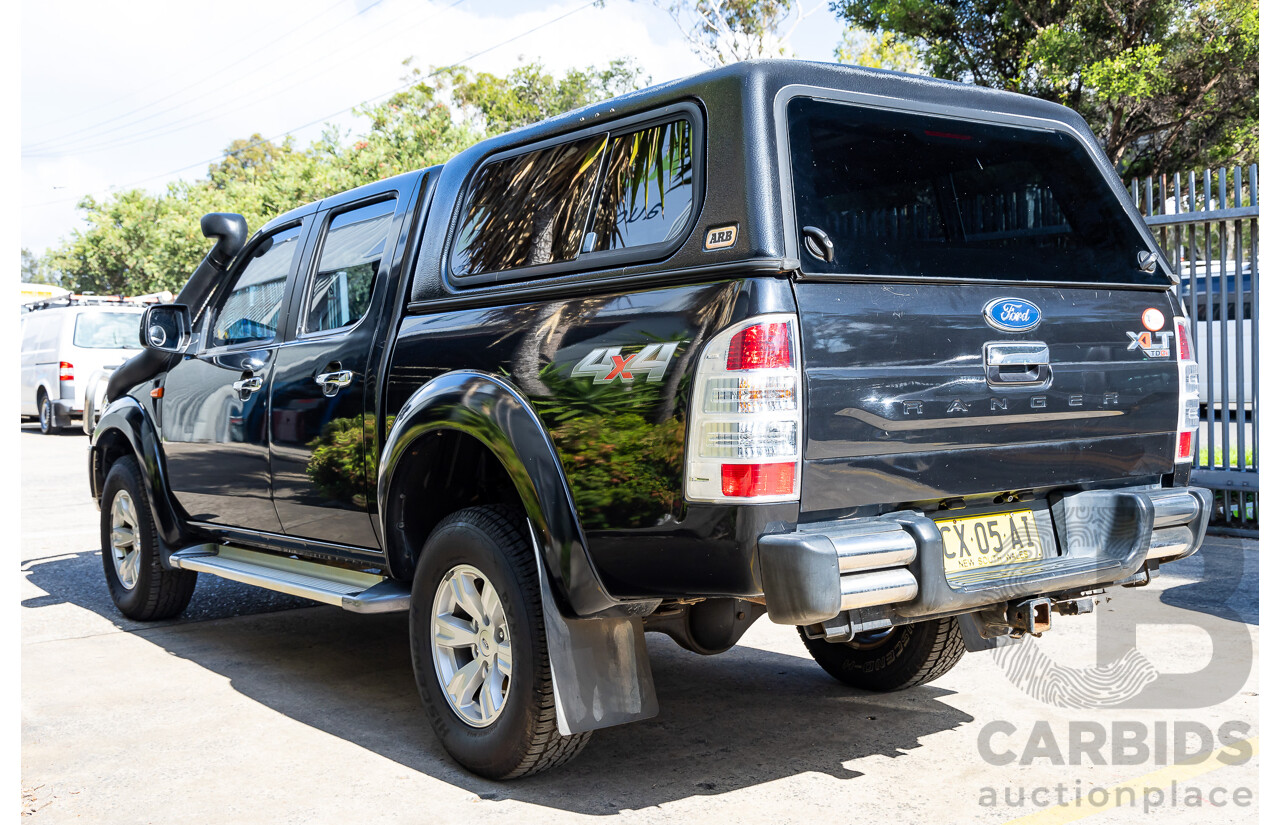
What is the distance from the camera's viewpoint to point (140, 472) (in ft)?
19.7

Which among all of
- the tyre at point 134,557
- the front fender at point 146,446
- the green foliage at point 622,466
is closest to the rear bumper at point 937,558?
the green foliage at point 622,466

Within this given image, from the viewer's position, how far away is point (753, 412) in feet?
10.0

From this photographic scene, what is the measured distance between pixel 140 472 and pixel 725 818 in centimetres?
386

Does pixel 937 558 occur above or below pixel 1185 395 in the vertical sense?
below

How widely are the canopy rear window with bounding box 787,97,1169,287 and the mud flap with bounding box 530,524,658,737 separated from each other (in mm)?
1239

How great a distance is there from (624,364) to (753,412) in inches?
17.8

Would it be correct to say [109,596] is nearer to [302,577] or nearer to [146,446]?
[146,446]

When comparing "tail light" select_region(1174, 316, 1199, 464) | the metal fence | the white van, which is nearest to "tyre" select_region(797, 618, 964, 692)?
"tail light" select_region(1174, 316, 1199, 464)

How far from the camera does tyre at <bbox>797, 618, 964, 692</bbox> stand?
4465 mm

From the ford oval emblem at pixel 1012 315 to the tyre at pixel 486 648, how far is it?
1.55m

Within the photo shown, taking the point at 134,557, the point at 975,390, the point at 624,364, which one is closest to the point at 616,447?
the point at 624,364

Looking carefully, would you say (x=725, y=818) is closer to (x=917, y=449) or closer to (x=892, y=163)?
(x=917, y=449)

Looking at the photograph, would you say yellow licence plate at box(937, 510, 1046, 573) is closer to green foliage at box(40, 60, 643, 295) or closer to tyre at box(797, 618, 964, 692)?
tyre at box(797, 618, 964, 692)

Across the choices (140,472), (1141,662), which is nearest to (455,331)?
(140,472)
